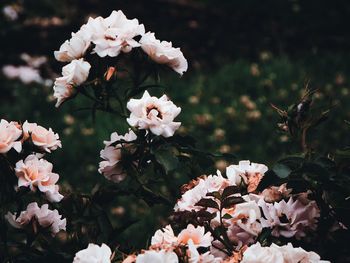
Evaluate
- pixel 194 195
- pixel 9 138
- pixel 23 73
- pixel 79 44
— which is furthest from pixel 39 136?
pixel 23 73

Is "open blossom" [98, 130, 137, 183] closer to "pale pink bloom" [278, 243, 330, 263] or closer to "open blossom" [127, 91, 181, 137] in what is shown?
"open blossom" [127, 91, 181, 137]

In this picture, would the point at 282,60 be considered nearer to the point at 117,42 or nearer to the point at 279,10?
the point at 279,10

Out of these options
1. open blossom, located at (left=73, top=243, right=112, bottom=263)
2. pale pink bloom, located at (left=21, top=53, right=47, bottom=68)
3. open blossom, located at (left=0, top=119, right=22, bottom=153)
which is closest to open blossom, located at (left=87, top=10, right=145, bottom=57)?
open blossom, located at (left=0, top=119, right=22, bottom=153)

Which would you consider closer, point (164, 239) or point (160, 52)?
point (164, 239)

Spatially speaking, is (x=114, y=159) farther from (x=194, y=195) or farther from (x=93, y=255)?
(x=93, y=255)

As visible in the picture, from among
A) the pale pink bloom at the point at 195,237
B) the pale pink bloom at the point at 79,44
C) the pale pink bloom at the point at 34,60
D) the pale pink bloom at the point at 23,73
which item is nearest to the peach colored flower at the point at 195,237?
the pale pink bloom at the point at 195,237

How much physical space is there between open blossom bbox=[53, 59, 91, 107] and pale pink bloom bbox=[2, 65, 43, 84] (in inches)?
152

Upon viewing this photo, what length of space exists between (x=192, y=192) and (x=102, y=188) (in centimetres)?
24

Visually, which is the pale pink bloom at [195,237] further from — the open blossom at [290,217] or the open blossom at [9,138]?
the open blossom at [9,138]

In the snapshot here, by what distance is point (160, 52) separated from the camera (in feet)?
4.54

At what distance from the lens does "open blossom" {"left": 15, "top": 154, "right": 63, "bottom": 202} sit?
124cm

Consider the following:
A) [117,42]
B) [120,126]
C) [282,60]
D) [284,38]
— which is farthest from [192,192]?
[284,38]

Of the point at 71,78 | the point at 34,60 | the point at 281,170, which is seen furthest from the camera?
the point at 34,60

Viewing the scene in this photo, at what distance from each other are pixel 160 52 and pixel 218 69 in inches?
161
